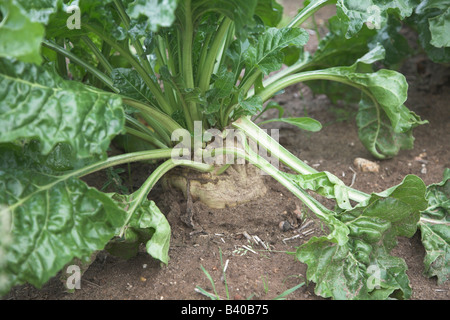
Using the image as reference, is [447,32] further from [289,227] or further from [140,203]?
[140,203]

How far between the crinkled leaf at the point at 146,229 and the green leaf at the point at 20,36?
1.87 ft

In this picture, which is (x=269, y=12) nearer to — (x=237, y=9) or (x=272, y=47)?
(x=272, y=47)

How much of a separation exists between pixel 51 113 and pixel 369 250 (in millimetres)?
1071

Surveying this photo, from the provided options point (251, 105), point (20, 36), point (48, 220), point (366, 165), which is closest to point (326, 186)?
point (251, 105)

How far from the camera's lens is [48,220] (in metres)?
1.37

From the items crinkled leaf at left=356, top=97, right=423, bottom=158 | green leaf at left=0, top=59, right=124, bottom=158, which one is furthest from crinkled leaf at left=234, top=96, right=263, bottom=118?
crinkled leaf at left=356, top=97, right=423, bottom=158

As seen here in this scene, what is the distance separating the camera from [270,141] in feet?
6.13

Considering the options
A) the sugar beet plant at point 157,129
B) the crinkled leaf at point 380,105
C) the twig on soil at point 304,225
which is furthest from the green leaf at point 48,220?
the crinkled leaf at point 380,105
